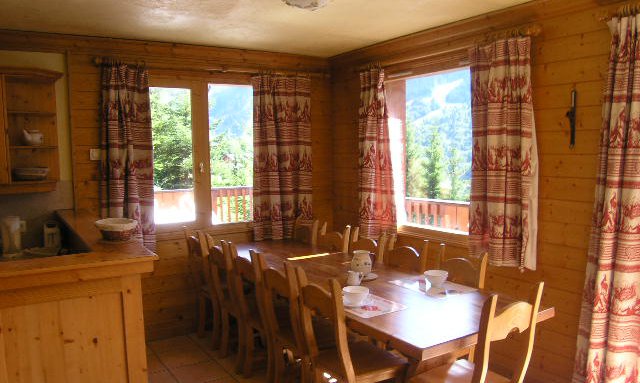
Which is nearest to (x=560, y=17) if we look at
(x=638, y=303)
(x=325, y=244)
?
(x=638, y=303)

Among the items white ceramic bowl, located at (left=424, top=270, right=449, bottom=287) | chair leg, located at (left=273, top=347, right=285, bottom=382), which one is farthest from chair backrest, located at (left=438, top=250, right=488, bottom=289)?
chair leg, located at (left=273, top=347, right=285, bottom=382)

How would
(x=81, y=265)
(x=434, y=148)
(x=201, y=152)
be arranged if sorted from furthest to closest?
(x=201, y=152)
(x=434, y=148)
(x=81, y=265)

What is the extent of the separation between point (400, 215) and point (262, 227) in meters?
1.26

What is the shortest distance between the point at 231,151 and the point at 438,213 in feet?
6.38

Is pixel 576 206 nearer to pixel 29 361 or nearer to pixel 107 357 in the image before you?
pixel 107 357

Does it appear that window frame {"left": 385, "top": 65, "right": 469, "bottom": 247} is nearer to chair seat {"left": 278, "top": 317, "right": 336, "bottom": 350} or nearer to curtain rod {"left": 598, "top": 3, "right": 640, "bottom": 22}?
curtain rod {"left": 598, "top": 3, "right": 640, "bottom": 22}

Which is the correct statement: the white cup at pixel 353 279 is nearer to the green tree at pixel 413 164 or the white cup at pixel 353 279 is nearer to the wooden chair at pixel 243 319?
the wooden chair at pixel 243 319

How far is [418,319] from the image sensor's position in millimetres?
2227

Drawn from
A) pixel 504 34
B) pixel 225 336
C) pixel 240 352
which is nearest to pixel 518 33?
pixel 504 34

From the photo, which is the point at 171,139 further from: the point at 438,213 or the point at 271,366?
the point at 438,213

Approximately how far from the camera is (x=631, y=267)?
8.45ft

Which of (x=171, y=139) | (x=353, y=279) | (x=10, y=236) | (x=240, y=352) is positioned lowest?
(x=240, y=352)

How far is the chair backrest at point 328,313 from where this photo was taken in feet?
7.13

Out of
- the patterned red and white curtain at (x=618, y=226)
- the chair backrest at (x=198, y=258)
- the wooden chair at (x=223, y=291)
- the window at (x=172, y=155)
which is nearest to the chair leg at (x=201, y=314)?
the chair backrest at (x=198, y=258)
